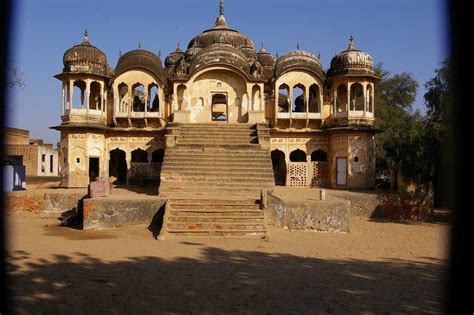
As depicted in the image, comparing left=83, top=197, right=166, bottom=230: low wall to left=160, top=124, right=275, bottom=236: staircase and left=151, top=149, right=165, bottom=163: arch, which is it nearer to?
left=160, top=124, right=275, bottom=236: staircase

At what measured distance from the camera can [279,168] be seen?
2370 centimetres

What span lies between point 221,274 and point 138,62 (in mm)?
15943

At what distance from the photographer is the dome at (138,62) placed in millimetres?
21062

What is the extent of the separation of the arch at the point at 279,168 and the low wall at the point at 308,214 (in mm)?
8820

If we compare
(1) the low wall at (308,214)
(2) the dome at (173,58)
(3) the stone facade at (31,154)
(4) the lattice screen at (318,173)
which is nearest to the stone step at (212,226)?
(1) the low wall at (308,214)

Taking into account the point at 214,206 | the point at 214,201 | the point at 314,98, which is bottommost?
the point at 214,206

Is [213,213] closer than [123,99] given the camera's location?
Yes

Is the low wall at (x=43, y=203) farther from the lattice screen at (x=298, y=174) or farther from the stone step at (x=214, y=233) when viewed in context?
the lattice screen at (x=298, y=174)

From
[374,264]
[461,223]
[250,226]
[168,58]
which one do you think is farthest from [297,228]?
[168,58]

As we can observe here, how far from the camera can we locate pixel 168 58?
1102 inches

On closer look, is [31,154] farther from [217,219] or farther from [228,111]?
[217,219]

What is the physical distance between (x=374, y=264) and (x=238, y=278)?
3.22 meters

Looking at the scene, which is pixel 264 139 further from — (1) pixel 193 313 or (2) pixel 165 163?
(1) pixel 193 313

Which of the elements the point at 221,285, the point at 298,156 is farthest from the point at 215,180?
the point at 298,156
